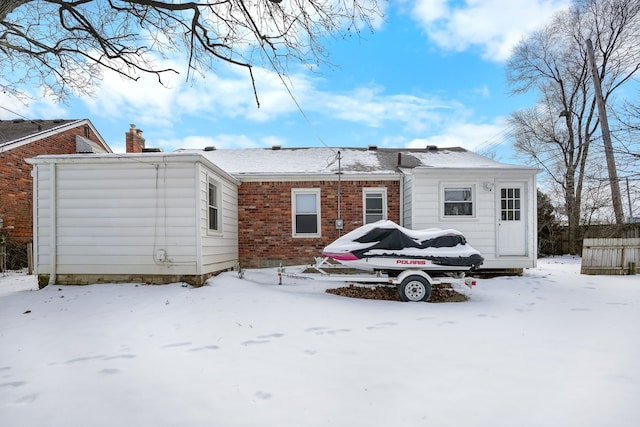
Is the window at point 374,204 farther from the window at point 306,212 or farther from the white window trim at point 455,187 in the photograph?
the white window trim at point 455,187

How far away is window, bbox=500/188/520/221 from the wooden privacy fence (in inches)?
98.2

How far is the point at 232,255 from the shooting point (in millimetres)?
10500

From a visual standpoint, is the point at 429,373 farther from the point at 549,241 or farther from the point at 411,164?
the point at 549,241

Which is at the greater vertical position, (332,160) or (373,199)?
(332,160)

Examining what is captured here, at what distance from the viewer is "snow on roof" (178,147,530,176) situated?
11420mm

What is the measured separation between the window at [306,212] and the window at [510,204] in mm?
5329

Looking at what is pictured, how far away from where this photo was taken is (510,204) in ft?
33.4

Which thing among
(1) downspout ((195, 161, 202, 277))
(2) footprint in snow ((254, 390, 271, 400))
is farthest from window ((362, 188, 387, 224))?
(2) footprint in snow ((254, 390, 271, 400))

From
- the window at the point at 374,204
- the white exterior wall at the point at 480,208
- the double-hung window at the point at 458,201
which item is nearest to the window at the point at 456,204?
the double-hung window at the point at 458,201

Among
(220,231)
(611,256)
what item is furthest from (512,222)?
(220,231)

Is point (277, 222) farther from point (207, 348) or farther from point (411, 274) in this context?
point (207, 348)

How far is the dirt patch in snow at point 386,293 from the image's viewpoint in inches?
285

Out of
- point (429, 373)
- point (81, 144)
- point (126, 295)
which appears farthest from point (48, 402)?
point (81, 144)

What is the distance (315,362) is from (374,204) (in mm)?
8034
